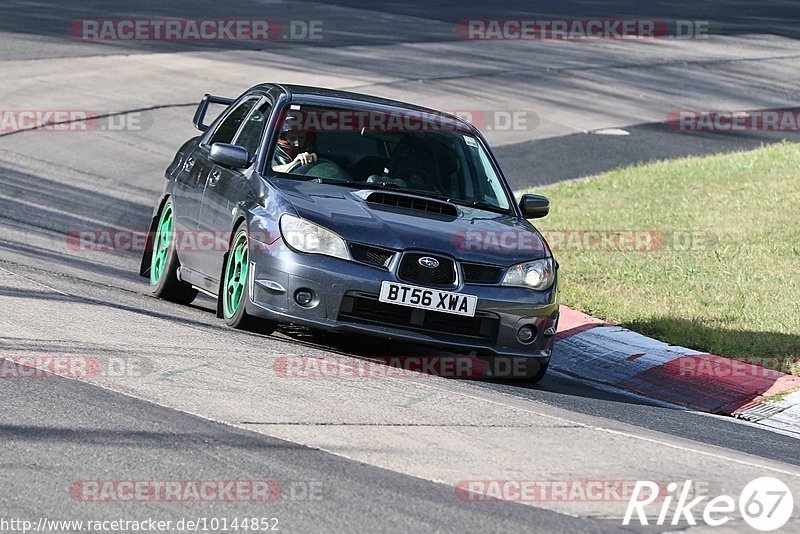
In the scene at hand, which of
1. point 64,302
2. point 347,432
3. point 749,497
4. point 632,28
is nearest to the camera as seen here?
point 749,497

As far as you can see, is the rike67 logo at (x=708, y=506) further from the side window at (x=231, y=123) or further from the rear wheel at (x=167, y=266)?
the side window at (x=231, y=123)

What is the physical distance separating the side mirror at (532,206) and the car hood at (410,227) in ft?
1.32

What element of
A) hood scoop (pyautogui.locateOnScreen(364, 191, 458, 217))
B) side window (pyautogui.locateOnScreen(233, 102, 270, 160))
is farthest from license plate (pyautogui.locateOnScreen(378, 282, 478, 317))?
side window (pyautogui.locateOnScreen(233, 102, 270, 160))

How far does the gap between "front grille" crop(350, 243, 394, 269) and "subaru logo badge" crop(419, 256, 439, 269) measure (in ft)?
0.58

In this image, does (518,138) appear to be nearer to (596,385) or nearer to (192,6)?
(596,385)

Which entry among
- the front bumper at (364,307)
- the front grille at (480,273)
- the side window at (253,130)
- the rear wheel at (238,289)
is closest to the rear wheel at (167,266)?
the side window at (253,130)

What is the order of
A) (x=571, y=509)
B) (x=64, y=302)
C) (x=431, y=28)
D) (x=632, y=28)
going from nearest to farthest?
(x=571, y=509), (x=64, y=302), (x=431, y=28), (x=632, y=28)

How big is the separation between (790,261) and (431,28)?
18.7 m

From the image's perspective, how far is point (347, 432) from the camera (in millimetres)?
6414

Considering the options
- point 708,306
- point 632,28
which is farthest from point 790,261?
point 632,28

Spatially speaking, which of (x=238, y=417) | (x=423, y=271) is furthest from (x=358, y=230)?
(x=238, y=417)

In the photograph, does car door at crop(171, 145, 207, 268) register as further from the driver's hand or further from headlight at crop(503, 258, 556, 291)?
headlight at crop(503, 258, 556, 291)

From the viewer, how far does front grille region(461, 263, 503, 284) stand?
823 centimetres

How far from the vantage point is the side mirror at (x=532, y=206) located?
944 cm
